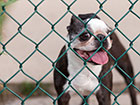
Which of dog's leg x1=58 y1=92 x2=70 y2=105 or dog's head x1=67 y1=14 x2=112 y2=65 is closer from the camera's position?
dog's head x1=67 y1=14 x2=112 y2=65

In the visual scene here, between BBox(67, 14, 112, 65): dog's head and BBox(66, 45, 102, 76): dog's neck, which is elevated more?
BBox(66, 45, 102, 76): dog's neck

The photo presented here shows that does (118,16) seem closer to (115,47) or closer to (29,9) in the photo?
(115,47)

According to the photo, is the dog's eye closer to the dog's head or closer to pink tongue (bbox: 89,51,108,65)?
the dog's head

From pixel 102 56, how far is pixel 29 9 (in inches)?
66.9

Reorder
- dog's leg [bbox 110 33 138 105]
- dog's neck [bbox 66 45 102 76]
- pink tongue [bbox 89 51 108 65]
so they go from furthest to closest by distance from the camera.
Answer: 1. dog's leg [bbox 110 33 138 105]
2. dog's neck [bbox 66 45 102 76]
3. pink tongue [bbox 89 51 108 65]

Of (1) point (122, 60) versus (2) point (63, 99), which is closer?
(2) point (63, 99)

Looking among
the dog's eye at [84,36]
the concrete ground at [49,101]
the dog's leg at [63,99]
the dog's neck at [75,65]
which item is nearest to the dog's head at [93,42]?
the dog's eye at [84,36]

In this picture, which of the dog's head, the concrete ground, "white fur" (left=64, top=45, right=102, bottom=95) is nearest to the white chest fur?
"white fur" (left=64, top=45, right=102, bottom=95)

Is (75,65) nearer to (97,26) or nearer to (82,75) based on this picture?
(82,75)

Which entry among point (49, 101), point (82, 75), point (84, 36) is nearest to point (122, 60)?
point (82, 75)

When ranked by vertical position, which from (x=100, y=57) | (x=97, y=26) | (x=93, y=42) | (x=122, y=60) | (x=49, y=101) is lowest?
(x=100, y=57)

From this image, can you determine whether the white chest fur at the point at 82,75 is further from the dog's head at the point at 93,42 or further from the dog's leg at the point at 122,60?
the dog's leg at the point at 122,60

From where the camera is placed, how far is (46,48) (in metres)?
3.71

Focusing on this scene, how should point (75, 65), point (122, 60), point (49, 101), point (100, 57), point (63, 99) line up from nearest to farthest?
1. point (100, 57)
2. point (75, 65)
3. point (63, 99)
4. point (122, 60)
5. point (49, 101)
